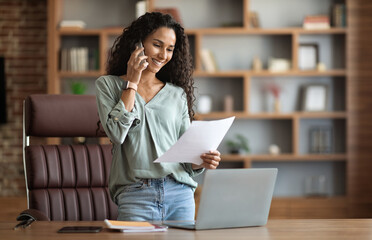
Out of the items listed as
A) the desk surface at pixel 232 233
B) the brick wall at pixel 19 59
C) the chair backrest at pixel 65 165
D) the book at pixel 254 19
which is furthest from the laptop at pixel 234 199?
the brick wall at pixel 19 59

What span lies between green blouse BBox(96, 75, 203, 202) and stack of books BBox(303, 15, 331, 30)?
12.1 ft

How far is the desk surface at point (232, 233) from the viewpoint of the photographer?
5.78 feet

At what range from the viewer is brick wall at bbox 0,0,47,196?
619 cm

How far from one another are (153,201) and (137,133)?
243 millimetres

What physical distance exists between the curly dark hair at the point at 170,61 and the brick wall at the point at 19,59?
12.9 feet

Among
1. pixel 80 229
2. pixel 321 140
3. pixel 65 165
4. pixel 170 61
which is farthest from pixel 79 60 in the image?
pixel 80 229

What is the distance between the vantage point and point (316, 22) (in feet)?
18.8

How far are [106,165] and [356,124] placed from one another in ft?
10.9

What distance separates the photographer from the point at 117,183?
2189 millimetres

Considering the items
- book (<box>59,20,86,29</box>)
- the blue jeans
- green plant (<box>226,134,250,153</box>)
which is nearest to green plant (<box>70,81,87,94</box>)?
book (<box>59,20,86,29</box>)

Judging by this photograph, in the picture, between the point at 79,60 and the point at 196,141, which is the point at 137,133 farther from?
the point at 79,60

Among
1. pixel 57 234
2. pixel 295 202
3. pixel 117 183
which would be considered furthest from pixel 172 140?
pixel 295 202

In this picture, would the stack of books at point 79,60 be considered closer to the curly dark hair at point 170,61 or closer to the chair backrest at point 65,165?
the chair backrest at point 65,165

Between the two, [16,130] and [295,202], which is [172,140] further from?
[16,130]
